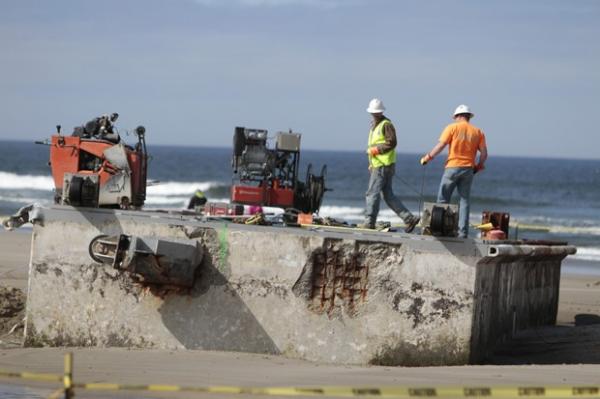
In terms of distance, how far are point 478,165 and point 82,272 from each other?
14.3 ft

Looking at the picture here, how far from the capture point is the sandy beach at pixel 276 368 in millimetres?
10477

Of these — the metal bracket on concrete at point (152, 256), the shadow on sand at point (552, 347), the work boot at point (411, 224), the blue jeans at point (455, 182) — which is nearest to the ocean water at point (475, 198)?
the shadow on sand at point (552, 347)

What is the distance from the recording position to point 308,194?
15438 millimetres

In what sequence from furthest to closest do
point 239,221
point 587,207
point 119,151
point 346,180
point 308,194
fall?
point 346,180 < point 587,207 < point 308,194 < point 119,151 < point 239,221

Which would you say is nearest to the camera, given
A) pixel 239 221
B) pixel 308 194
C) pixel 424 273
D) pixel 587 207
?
pixel 424 273

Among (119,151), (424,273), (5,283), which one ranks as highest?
(119,151)

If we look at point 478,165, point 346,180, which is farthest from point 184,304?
point 346,180

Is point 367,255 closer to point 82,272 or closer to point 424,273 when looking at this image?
point 424,273

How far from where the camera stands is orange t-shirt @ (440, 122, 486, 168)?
43.1ft

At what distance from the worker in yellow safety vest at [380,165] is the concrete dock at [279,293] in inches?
44.6

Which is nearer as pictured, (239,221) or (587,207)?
(239,221)

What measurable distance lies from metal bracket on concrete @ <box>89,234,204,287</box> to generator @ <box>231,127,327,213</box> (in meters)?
3.14

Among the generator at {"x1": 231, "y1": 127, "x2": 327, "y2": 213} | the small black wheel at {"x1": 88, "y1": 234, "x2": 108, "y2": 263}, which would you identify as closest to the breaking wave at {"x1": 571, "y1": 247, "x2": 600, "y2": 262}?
the generator at {"x1": 231, "y1": 127, "x2": 327, "y2": 213}

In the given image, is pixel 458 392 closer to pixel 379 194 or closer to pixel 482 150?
pixel 379 194
